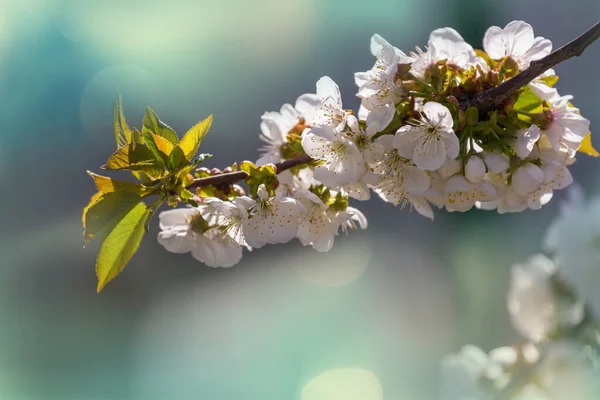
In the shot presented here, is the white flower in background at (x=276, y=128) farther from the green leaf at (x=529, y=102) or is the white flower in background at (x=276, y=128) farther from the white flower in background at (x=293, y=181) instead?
the green leaf at (x=529, y=102)

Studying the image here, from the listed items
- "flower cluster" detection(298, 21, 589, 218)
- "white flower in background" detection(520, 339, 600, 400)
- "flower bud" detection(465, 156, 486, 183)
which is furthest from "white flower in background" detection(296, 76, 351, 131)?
"white flower in background" detection(520, 339, 600, 400)

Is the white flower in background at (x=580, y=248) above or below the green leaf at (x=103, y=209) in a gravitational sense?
below

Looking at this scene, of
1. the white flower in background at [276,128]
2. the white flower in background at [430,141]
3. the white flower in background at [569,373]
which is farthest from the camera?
the white flower in background at [276,128]

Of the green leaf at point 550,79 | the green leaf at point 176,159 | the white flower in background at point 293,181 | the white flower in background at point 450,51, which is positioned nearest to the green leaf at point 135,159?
the green leaf at point 176,159

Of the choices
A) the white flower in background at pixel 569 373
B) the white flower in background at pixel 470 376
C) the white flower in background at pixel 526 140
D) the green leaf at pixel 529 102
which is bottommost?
the white flower in background at pixel 470 376

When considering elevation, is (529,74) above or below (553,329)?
above

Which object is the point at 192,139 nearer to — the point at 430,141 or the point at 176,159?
the point at 176,159

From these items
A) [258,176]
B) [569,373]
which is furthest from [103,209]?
[569,373]

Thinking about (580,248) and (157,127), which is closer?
(580,248)
